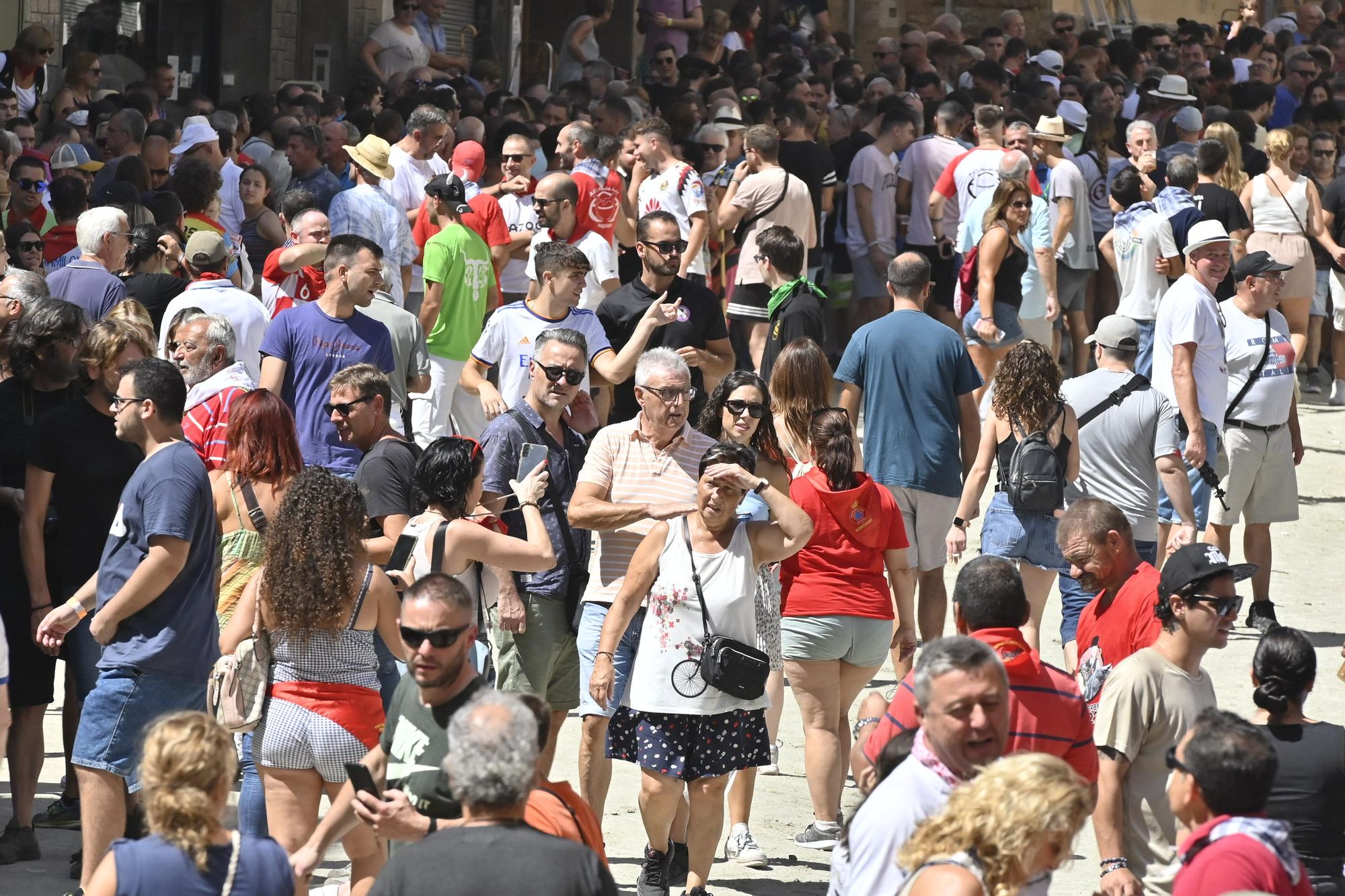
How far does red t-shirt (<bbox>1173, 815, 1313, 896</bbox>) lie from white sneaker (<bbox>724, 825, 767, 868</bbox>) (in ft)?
9.05

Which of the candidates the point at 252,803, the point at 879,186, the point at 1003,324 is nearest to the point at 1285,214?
the point at 879,186

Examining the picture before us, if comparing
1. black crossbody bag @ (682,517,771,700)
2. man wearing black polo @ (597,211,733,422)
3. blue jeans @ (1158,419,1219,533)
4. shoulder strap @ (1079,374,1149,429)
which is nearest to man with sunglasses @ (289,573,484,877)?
black crossbody bag @ (682,517,771,700)

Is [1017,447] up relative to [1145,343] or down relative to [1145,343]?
down

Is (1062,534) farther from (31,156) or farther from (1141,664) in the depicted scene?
(31,156)

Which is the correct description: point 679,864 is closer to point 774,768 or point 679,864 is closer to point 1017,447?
point 774,768

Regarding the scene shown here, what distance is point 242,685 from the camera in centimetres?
508

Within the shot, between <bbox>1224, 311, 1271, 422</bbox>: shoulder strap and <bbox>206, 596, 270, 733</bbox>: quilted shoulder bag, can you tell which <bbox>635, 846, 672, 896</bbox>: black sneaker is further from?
<bbox>1224, 311, 1271, 422</bbox>: shoulder strap

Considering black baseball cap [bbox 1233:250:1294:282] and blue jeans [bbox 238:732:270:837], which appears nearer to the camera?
blue jeans [bbox 238:732:270:837]

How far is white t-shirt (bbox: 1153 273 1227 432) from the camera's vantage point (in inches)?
348

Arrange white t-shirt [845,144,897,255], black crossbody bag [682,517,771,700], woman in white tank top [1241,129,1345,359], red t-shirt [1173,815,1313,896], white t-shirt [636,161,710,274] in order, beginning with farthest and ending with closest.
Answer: white t-shirt [845,144,897,255]
woman in white tank top [1241,129,1345,359]
white t-shirt [636,161,710,274]
black crossbody bag [682,517,771,700]
red t-shirt [1173,815,1313,896]

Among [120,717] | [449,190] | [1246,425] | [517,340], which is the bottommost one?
[120,717]

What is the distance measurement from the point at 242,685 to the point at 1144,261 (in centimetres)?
793

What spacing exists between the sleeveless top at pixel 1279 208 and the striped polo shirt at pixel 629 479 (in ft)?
26.6

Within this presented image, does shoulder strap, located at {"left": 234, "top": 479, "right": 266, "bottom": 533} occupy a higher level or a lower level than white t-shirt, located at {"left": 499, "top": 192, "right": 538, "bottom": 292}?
lower
